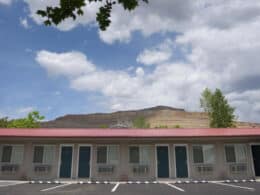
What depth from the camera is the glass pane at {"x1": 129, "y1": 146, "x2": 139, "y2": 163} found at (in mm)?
15352

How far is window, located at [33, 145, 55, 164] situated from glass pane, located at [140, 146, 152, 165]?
213 inches

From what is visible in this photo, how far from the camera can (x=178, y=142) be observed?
15.7 meters

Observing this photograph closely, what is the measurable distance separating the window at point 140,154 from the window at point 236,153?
476 cm

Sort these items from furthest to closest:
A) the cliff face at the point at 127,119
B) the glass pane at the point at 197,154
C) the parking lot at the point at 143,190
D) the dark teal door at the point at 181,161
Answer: the cliff face at the point at 127,119, the glass pane at the point at 197,154, the dark teal door at the point at 181,161, the parking lot at the point at 143,190

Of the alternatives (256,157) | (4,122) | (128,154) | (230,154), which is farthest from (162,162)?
(4,122)

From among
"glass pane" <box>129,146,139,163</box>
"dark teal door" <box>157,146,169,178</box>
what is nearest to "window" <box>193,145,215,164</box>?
"dark teal door" <box>157,146,169,178</box>

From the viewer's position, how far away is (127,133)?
15133mm

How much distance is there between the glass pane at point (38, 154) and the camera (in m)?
Result: 15.4

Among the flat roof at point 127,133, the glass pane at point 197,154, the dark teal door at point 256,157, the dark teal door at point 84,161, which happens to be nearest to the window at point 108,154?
the dark teal door at point 84,161

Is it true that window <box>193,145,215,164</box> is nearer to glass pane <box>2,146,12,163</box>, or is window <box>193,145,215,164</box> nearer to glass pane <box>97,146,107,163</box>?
glass pane <box>97,146,107,163</box>

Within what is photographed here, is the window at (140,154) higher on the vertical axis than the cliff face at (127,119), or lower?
lower

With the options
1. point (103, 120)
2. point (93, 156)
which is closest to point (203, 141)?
point (93, 156)

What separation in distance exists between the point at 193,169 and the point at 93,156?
20.0ft

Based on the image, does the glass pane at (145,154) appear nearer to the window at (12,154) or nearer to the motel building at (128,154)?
the motel building at (128,154)
